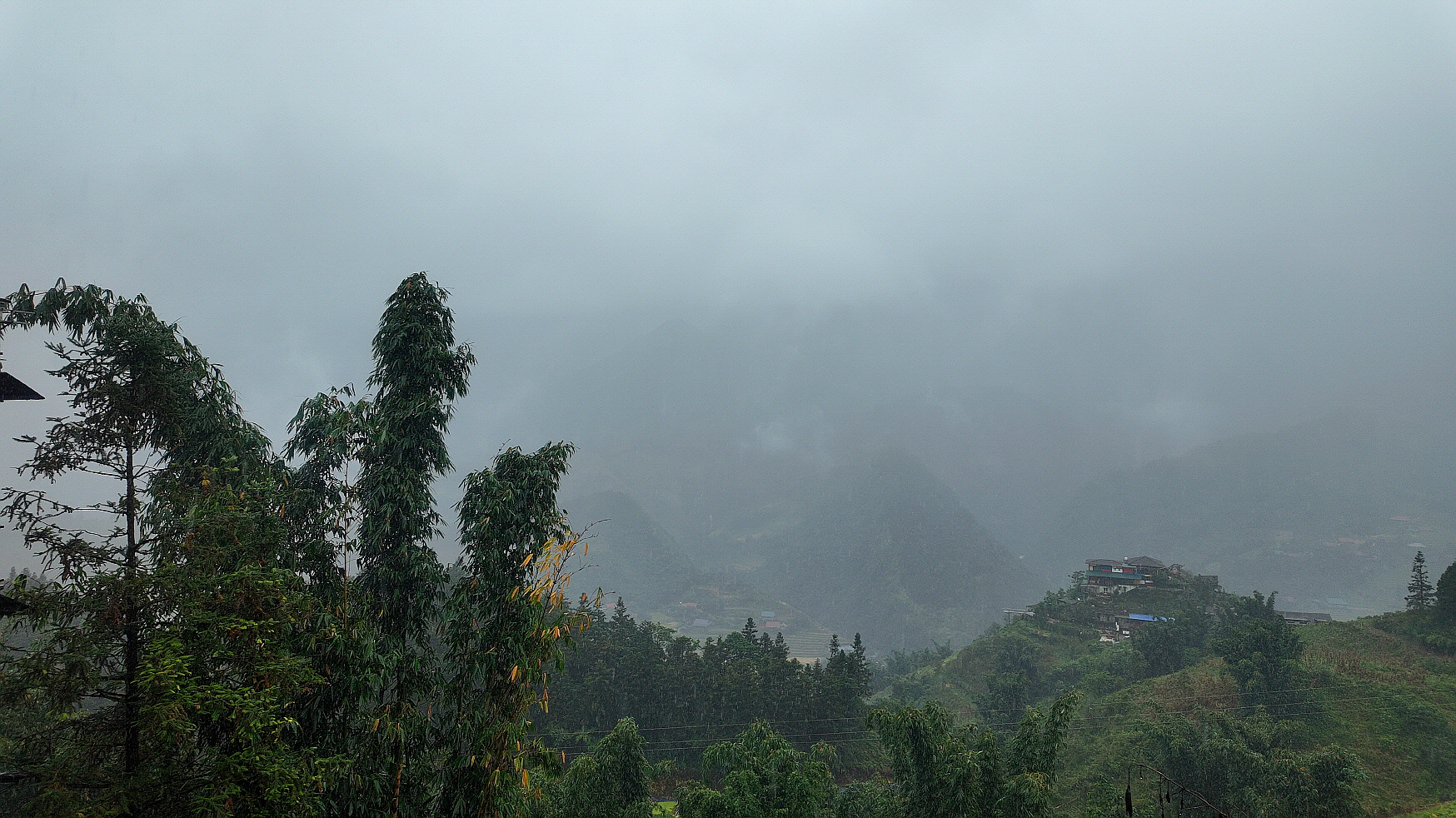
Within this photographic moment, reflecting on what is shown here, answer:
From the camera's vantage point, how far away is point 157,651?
6648mm

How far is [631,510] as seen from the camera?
176250 millimetres

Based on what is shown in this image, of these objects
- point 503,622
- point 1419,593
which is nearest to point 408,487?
point 503,622

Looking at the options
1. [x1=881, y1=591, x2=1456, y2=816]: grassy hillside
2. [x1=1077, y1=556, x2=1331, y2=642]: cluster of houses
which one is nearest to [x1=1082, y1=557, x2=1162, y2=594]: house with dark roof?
[x1=1077, y1=556, x2=1331, y2=642]: cluster of houses

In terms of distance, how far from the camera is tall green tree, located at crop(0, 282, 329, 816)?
6664 millimetres

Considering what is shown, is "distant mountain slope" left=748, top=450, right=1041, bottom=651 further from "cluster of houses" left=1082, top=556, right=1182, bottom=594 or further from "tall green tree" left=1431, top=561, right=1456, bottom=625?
"tall green tree" left=1431, top=561, right=1456, bottom=625

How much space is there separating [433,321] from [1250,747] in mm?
32798

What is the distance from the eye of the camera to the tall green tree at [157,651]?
6664 mm

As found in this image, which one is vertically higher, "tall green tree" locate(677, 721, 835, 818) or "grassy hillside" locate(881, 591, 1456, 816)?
"tall green tree" locate(677, 721, 835, 818)

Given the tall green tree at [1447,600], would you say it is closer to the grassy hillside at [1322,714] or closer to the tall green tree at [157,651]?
the grassy hillside at [1322,714]

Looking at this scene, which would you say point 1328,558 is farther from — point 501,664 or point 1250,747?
point 501,664

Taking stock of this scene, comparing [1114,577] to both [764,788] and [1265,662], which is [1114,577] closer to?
[1265,662]

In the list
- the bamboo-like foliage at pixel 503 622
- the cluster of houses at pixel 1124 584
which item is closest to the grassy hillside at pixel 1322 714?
the cluster of houses at pixel 1124 584

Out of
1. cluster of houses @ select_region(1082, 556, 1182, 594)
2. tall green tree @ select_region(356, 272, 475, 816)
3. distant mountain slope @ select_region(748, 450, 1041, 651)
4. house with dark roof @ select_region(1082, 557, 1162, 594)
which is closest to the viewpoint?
tall green tree @ select_region(356, 272, 475, 816)

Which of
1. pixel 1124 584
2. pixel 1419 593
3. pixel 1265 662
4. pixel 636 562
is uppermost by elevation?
pixel 636 562
